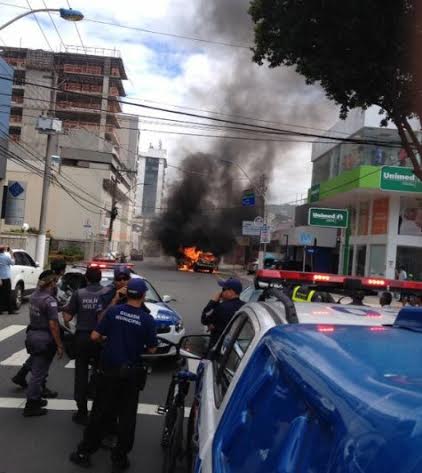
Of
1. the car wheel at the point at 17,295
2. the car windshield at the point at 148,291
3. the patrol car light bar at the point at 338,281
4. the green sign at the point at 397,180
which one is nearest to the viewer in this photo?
the patrol car light bar at the point at 338,281

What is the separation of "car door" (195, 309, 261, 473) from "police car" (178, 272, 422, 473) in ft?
0.05

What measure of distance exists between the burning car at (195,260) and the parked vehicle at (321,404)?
45511 mm

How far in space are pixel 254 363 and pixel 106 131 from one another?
277ft

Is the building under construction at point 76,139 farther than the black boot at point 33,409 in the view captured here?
Yes

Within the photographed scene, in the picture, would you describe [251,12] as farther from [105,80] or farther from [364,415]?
[105,80]

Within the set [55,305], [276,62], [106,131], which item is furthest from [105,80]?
[55,305]

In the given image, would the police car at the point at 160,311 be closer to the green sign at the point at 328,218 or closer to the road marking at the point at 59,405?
the road marking at the point at 59,405

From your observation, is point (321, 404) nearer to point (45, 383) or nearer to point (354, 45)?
point (45, 383)

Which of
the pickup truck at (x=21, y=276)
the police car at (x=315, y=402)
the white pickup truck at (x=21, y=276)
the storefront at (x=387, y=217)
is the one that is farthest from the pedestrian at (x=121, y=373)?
the storefront at (x=387, y=217)

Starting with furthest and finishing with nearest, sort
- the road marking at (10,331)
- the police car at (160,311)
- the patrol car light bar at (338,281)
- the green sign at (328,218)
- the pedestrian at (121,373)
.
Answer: the green sign at (328,218) → the road marking at (10,331) → the police car at (160,311) → the patrol car light bar at (338,281) → the pedestrian at (121,373)

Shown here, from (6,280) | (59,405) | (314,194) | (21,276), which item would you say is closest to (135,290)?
(59,405)

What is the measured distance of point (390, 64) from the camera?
40.3ft

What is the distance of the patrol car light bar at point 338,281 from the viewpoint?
5.29 metres

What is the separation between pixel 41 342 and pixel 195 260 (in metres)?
47.4
